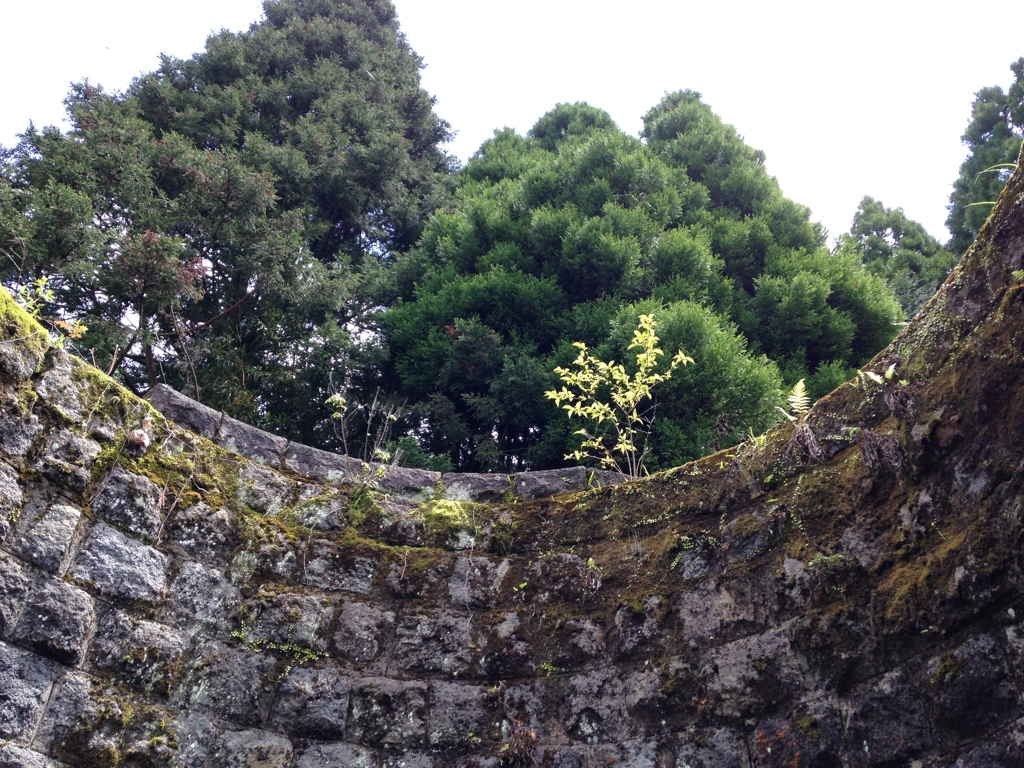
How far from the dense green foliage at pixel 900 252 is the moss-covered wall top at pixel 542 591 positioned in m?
6.12

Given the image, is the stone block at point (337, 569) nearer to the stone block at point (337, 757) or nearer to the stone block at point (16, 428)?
the stone block at point (337, 757)

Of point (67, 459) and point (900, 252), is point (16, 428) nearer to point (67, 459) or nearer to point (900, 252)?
point (67, 459)

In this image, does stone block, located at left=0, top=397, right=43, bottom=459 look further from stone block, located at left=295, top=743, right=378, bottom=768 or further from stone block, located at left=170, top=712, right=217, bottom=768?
stone block, located at left=295, top=743, right=378, bottom=768

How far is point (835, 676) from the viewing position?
2.41 metres

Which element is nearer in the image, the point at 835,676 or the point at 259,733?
the point at 835,676

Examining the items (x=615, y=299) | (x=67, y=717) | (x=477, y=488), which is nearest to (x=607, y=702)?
(x=477, y=488)

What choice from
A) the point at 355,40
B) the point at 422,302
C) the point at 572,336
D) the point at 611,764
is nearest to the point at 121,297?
the point at 422,302

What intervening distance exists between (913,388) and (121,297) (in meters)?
5.44

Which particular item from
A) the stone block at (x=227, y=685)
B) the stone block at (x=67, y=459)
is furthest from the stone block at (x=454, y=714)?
the stone block at (x=67, y=459)

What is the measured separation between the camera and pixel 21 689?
233 cm

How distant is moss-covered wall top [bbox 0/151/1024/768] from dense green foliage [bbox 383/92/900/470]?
1988mm

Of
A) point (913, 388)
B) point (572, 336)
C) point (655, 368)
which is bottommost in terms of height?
point (913, 388)

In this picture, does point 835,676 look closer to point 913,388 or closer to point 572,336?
point 913,388

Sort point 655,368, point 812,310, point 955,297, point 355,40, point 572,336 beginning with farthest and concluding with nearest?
point 355,40 < point 812,310 < point 572,336 < point 655,368 < point 955,297
